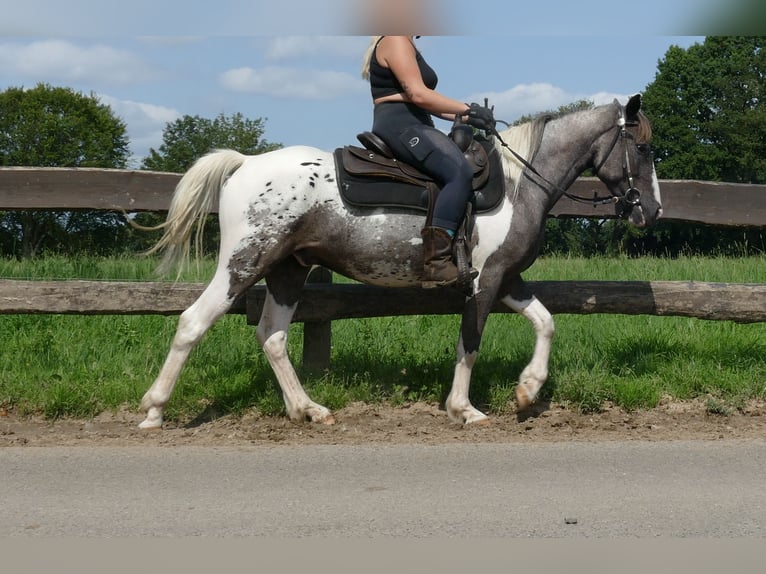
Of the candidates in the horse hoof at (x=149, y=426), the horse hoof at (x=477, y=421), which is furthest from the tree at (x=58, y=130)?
the horse hoof at (x=477, y=421)

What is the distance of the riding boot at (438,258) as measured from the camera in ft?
19.2

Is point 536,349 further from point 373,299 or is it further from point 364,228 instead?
point 364,228

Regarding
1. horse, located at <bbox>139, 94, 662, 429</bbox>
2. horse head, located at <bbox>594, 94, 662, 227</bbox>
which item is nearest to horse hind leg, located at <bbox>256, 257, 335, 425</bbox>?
horse, located at <bbox>139, 94, 662, 429</bbox>

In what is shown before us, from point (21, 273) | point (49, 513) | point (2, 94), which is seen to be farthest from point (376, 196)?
point (2, 94)

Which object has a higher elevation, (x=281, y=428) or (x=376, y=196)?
(x=376, y=196)

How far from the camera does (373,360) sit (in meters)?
7.16

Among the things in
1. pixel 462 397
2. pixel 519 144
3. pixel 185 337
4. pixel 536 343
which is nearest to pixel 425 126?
pixel 519 144

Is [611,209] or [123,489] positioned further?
[611,209]

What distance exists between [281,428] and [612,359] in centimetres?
288

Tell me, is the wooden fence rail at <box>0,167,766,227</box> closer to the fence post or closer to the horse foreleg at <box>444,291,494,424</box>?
the horse foreleg at <box>444,291,494,424</box>

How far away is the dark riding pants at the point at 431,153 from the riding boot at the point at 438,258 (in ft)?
0.22

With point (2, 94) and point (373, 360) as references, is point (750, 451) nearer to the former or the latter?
point (373, 360)

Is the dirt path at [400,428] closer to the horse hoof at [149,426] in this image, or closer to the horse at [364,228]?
the horse hoof at [149,426]

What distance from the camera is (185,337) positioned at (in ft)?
19.5
